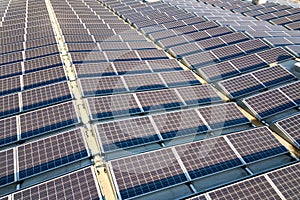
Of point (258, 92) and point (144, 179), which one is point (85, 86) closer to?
point (144, 179)

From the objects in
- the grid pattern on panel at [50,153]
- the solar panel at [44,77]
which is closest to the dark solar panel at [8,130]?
the grid pattern on panel at [50,153]

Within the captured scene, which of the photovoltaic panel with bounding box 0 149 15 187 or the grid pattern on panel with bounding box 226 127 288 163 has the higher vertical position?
the photovoltaic panel with bounding box 0 149 15 187

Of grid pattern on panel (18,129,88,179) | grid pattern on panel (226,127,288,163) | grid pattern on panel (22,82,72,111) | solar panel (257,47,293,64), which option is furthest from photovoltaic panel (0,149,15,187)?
solar panel (257,47,293,64)

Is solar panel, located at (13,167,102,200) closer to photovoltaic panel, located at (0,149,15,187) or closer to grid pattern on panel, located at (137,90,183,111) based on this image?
photovoltaic panel, located at (0,149,15,187)

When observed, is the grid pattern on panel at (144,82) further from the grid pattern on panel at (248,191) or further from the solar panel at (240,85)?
the grid pattern on panel at (248,191)

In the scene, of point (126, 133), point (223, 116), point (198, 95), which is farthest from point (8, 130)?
point (223, 116)
